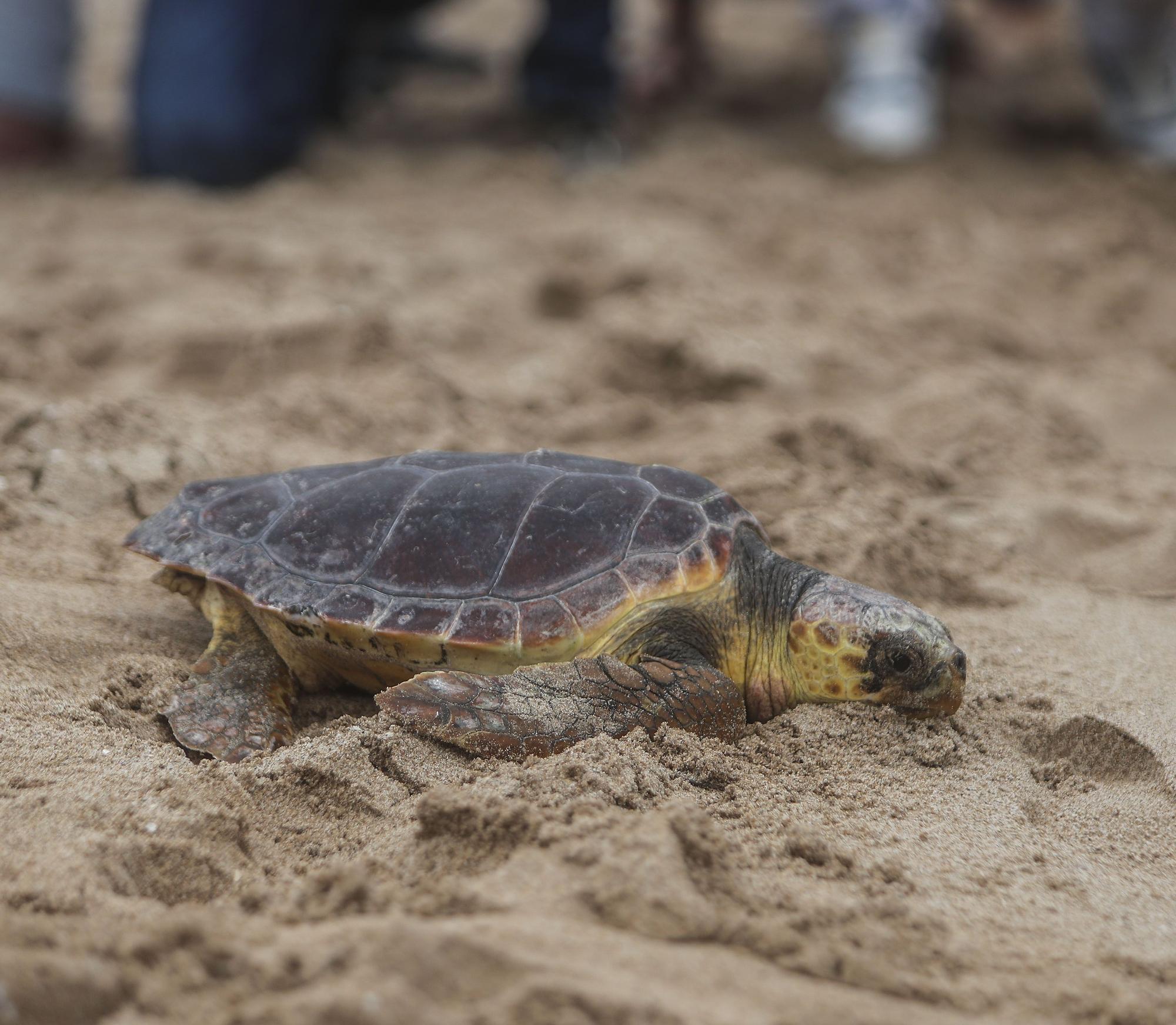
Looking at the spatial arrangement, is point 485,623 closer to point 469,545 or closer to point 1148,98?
point 469,545

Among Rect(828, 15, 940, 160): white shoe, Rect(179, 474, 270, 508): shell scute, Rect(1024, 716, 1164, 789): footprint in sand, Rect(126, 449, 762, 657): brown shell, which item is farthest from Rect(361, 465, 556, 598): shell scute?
Rect(828, 15, 940, 160): white shoe

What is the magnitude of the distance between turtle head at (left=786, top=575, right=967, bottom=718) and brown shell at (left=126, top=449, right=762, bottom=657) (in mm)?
166

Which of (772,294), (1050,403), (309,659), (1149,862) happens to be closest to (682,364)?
(772,294)

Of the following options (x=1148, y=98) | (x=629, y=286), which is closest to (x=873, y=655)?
(x=629, y=286)

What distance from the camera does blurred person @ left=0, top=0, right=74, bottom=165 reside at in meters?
4.11

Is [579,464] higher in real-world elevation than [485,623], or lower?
higher

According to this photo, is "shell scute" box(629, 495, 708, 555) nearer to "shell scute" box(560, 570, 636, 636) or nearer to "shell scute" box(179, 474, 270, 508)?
"shell scute" box(560, 570, 636, 636)

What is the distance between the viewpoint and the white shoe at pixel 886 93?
14.6 ft

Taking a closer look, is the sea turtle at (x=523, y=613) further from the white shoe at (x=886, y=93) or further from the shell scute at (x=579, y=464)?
the white shoe at (x=886, y=93)

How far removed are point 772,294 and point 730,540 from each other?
1760 millimetres

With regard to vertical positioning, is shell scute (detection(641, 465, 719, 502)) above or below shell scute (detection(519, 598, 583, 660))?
above

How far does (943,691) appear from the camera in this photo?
1.62 metres

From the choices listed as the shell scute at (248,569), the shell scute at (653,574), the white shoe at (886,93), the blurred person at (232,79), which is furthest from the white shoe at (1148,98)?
the shell scute at (248,569)

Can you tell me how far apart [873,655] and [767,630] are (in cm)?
17
